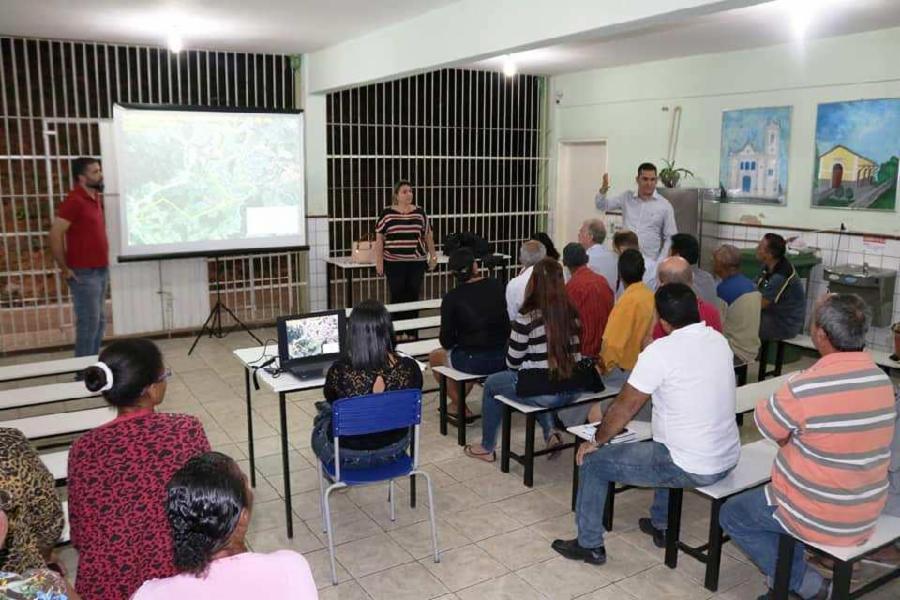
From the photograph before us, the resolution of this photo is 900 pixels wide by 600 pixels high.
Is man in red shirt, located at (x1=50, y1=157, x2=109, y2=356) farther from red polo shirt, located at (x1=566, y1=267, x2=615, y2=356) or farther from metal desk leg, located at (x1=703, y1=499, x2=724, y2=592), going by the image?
metal desk leg, located at (x1=703, y1=499, x2=724, y2=592)

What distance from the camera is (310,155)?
25.6ft

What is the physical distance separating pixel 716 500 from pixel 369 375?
151 cm

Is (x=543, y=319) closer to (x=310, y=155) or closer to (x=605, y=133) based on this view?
(x=310, y=155)

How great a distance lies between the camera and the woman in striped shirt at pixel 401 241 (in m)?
6.65

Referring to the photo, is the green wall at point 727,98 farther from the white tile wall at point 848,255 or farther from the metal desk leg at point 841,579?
the metal desk leg at point 841,579

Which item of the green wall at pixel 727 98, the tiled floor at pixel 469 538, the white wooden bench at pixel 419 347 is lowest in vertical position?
the tiled floor at pixel 469 538

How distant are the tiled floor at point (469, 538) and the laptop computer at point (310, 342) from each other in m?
0.73

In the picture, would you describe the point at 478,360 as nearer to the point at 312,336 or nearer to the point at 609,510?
the point at 312,336

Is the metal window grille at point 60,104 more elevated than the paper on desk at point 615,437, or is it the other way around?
the metal window grille at point 60,104

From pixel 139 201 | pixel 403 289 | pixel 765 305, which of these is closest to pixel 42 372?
pixel 139 201

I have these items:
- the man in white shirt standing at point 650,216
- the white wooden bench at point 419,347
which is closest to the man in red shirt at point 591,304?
the white wooden bench at point 419,347

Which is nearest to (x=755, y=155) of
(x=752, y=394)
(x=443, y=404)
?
(x=752, y=394)

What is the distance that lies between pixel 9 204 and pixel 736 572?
22.5ft

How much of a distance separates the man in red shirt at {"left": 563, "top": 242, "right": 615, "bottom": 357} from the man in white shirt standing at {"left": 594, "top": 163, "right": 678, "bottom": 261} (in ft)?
7.17
